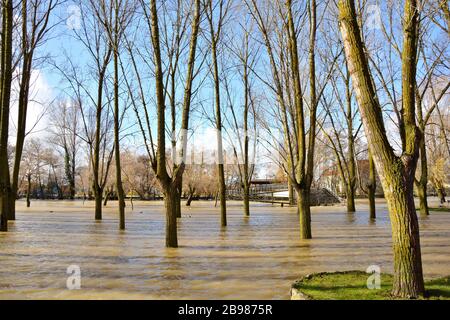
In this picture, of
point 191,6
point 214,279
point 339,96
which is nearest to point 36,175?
point 339,96

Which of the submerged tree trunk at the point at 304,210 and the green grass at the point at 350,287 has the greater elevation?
the submerged tree trunk at the point at 304,210

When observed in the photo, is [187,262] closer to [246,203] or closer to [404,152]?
[404,152]

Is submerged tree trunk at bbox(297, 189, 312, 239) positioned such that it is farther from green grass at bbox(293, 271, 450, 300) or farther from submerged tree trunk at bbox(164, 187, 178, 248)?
green grass at bbox(293, 271, 450, 300)

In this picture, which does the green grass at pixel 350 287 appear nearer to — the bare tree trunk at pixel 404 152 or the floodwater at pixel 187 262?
the bare tree trunk at pixel 404 152

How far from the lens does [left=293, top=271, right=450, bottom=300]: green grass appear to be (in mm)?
3990

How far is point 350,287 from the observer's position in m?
4.42

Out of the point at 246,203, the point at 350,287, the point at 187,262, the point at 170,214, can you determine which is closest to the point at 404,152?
the point at 350,287

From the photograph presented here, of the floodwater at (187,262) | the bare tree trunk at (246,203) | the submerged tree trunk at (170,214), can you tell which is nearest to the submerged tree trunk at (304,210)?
the floodwater at (187,262)

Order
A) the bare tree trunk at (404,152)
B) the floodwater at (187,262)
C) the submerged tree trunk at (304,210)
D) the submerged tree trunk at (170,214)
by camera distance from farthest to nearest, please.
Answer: the submerged tree trunk at (304,210) → the submerged tree trunk at (170,214) → the floodwater at (187,262) → the bare tree trunk at (404,152)

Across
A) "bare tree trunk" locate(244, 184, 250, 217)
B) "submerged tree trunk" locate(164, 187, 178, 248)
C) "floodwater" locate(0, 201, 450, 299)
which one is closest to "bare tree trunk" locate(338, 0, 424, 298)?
"floodwater" locate(0, 201, 450, 299)

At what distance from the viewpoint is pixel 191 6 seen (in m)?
9.80

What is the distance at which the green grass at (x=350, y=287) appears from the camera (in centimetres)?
399
